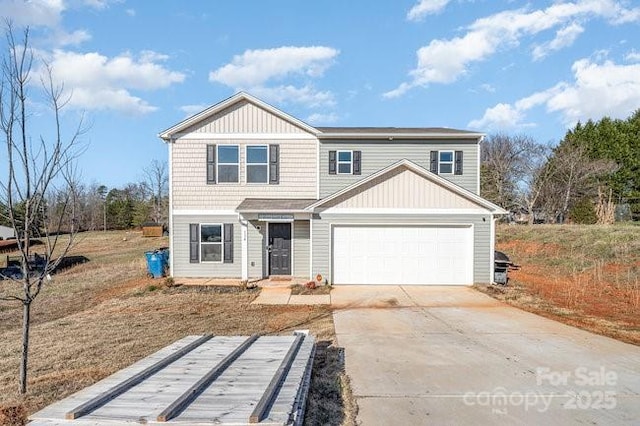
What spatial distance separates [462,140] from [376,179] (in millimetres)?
4148

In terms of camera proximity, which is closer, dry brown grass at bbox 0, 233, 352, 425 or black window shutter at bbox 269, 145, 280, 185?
dry brown grass at bbox 0, 233, 352, 425

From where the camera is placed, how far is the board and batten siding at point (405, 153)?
51.9ft

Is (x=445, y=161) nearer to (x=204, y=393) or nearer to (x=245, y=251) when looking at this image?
(x=245, y=251)

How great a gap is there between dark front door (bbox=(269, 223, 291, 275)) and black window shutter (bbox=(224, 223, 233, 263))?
1453 mm

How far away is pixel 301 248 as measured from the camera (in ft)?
51.3

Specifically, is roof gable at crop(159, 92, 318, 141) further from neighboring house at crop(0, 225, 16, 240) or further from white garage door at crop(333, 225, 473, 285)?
neighboring house at crop(0, 225, 16, 240)

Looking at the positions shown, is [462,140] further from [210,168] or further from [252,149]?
[210,168]

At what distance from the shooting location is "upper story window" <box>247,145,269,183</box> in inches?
618

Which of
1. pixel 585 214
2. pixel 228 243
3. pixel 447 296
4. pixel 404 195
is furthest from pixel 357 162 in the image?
pixel 585 214

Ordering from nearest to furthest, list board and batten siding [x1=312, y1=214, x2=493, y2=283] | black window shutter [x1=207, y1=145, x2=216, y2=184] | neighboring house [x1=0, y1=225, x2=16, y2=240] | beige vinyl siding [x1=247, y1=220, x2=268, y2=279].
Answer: board and batten siding [x1=312, y1=214, x2=493, y2=283]
beige vinyl siding [x1=247, y1=220, x2=268, y2=279]
black window shutter [x1=207, y1=145, x2=216, y2=184]
neighboring house [x1=0, y1=225, x2=16, y2=240]

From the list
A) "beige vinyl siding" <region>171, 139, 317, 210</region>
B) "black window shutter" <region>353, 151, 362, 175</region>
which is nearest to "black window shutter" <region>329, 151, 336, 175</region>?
"beige vinyl siding" <region>171, 139, 317, 210</region>

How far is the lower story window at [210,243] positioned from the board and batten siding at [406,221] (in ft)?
12.4

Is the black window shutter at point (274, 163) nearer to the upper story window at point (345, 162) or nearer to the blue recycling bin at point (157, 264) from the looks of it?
the upper story window at point (345, 162)

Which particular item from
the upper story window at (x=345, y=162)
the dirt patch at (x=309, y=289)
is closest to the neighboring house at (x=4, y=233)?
the upper story window at (x=345, y=162)
